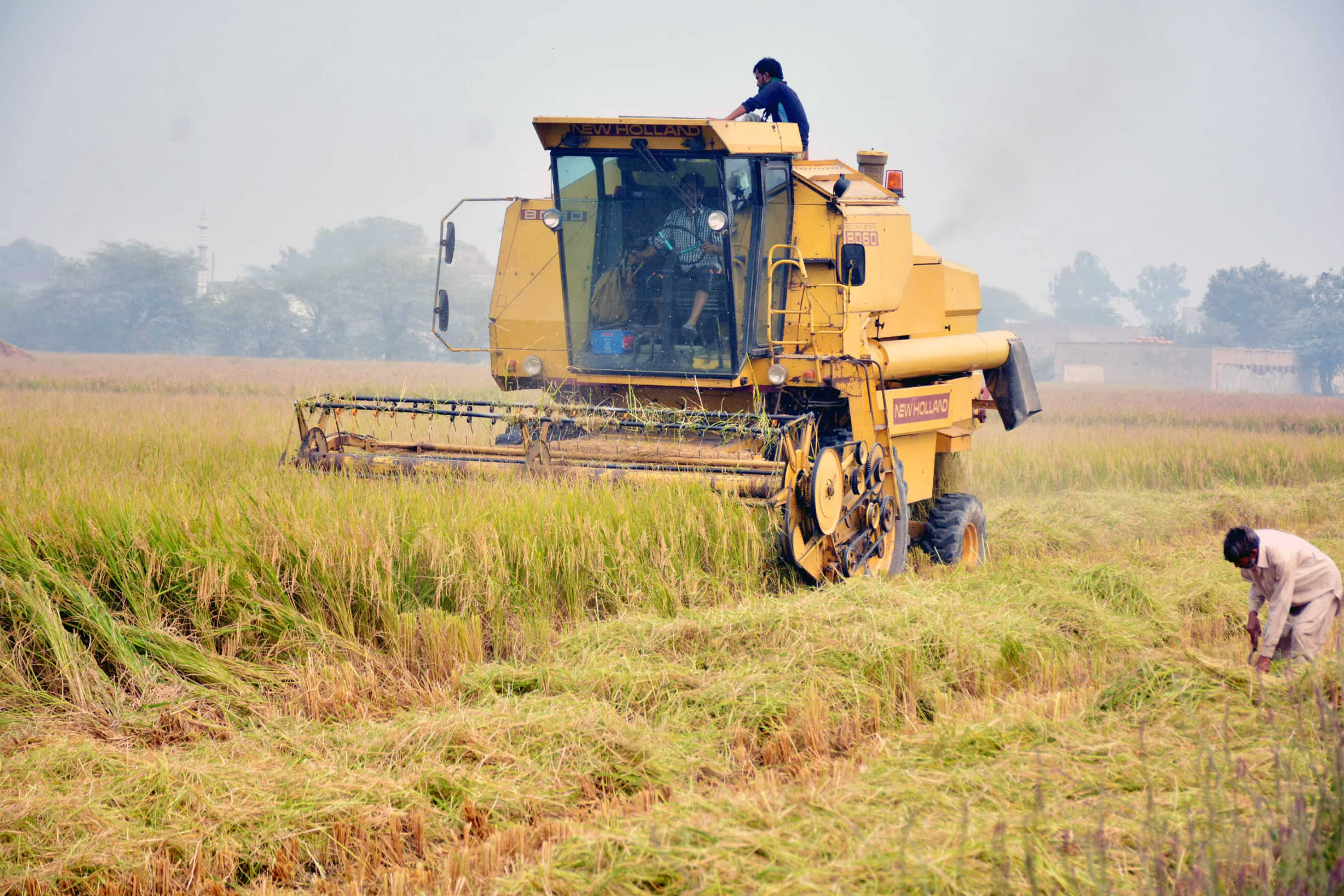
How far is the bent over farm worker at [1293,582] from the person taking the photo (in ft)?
15.9

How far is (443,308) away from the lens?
7.89 meters

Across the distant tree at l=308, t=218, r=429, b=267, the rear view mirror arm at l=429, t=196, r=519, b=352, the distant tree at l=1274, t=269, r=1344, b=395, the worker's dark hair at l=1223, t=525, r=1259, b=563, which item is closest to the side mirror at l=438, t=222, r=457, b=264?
the rear view mirror arm at l=429, t=196, r=519, b=352

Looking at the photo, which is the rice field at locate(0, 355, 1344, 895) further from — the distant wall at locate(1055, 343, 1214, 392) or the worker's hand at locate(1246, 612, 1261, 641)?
the distant wall at locate(1055, 343, 1214, 392)

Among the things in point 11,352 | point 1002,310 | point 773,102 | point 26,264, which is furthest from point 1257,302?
point 26,264

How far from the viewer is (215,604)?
5309 millimetres

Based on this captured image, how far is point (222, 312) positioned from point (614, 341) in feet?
196

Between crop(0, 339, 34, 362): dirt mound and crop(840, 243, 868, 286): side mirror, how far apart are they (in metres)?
34.3

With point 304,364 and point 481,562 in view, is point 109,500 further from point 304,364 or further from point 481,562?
point 304,364

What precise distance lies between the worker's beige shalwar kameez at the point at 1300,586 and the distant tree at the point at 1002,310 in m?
103

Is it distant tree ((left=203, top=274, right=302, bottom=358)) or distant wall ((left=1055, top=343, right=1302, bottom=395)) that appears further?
distant wall ((left=1055, top=343, right=1302, bottom=395))

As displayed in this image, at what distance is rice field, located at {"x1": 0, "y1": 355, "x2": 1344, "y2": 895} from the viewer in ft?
9.64

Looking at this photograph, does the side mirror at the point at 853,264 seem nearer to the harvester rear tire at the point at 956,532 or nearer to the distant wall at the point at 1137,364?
the harvester rear tire at the point at 956,532

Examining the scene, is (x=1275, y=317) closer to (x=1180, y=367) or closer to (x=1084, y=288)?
(x=1180, y=367)

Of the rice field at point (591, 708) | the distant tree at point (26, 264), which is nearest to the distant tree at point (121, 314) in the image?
the distant tree at point (26, 264)
